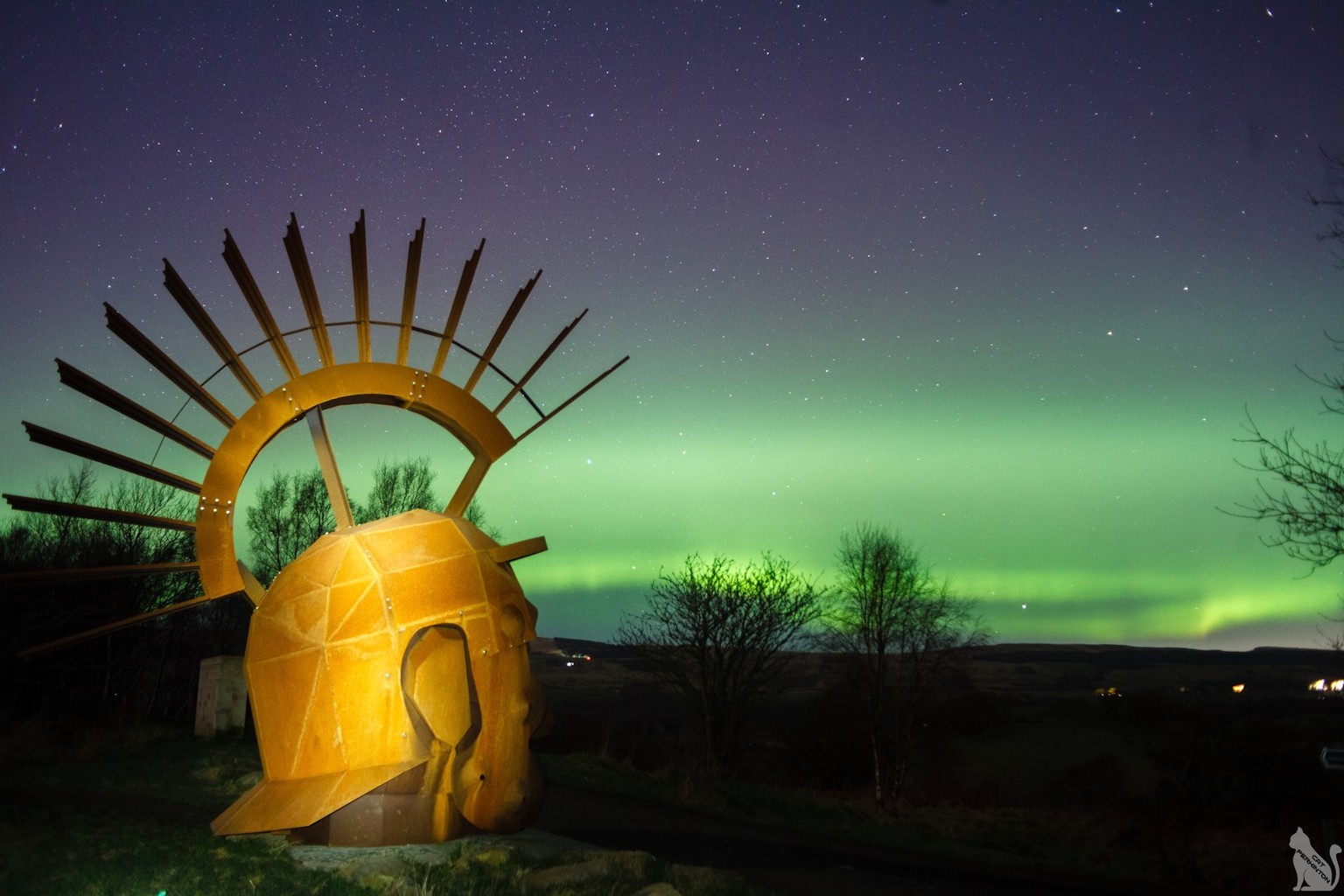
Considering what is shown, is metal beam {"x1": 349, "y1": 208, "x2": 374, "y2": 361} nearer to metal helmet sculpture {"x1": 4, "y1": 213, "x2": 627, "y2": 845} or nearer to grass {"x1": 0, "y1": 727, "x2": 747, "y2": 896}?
metal helmet sculpture {"x1": 4, "y1": 213, "x2": 627, "y2": 845}

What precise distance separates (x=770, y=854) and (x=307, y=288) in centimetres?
957

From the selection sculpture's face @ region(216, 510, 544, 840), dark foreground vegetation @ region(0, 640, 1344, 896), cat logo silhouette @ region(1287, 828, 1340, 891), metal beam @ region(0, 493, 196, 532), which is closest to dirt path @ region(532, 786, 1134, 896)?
dark foreground vegetation @ region(0, 640, 1344, 896)

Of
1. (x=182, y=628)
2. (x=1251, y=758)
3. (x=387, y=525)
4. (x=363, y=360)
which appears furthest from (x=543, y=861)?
(x=182, y=628)

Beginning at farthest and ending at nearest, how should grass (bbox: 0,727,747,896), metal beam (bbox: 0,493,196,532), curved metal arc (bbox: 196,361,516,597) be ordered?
curved metal arc (bbox: 196,361,516,597), metal beam (bbox: 0,493,196,532), grass (bbox: 0,727,747,896)

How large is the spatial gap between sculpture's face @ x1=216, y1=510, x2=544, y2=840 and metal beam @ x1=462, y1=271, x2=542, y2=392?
1.74 meters

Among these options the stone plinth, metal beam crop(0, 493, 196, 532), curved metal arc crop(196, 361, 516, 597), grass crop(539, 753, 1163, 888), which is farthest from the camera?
the stone plinth

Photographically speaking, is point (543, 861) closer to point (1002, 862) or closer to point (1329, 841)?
point (1329, 841)

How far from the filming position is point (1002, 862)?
14.2 m

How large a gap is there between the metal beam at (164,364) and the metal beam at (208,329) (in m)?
0.34

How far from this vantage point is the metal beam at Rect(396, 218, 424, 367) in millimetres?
9156

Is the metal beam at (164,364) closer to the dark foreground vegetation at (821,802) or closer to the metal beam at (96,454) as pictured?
the metal beam at (96,454)

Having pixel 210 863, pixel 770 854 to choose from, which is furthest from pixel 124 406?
pixel 770 854

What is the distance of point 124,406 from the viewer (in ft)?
27.1

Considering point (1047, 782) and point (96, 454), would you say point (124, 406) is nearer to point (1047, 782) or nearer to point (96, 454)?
point (96, 454)
